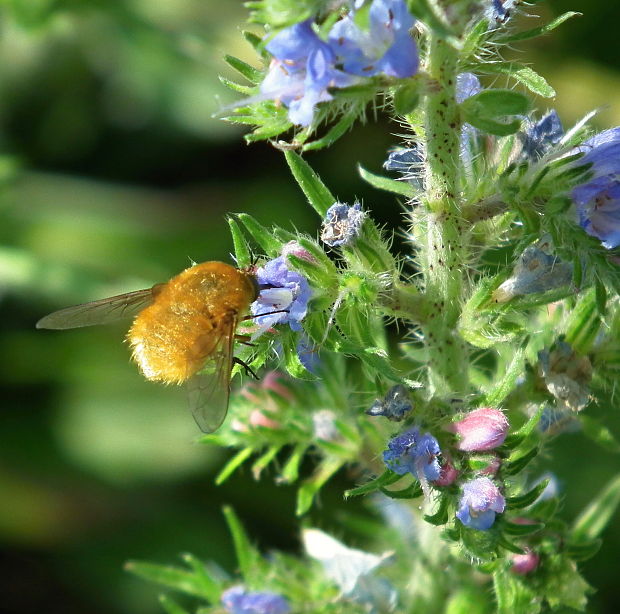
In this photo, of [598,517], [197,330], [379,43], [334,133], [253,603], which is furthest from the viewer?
[598,517]

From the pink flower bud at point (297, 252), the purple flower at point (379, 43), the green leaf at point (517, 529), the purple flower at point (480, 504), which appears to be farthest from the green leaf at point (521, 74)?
the green leaf at point (517, 529)

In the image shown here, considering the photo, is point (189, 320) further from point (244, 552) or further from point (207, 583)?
point (207, 583)

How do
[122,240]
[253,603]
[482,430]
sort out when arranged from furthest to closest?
[122,240], [253,603], [482,430]

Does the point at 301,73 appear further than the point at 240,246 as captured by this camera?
No

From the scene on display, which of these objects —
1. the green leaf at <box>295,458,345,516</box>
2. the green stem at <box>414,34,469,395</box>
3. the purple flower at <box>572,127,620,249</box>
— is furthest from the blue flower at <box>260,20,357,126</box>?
the green leaf at <box>295,458,345,516</box>

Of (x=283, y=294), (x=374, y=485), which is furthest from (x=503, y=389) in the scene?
(x=283, y=294)

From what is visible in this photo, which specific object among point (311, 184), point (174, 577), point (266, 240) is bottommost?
point (174, 577)

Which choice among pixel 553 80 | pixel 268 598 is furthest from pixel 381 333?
pixel 553 80
